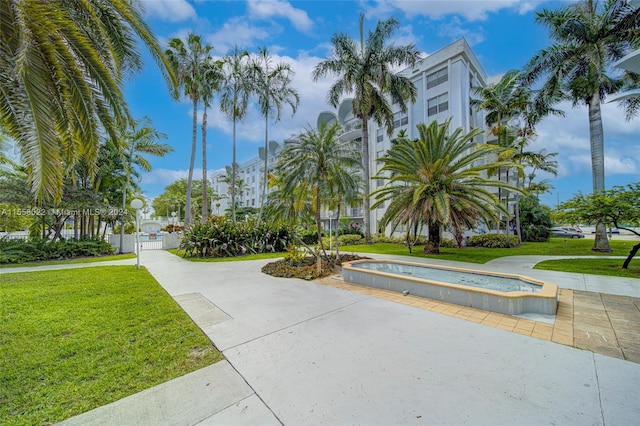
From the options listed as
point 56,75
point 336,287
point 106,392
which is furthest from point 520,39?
point 106,392

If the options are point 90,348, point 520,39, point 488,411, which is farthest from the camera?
point 520,39

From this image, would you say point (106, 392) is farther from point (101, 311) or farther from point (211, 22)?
point (211, 22)

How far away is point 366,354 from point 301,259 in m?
7.20

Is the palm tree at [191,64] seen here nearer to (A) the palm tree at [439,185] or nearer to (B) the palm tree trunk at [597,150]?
(A) the palm tree at [439,185]

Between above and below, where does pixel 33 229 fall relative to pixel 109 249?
above

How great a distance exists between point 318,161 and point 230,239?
319 inches

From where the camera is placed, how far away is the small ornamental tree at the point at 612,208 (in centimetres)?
736

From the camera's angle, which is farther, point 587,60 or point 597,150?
point 597,150

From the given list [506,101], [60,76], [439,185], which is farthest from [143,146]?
[506,101]

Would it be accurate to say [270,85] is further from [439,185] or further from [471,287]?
[471,287]

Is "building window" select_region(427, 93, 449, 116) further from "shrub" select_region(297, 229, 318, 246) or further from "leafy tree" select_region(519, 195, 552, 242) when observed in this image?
"shrub" select_region(297, 229, 318, 246)

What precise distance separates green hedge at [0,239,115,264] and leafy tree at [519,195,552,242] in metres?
33.0

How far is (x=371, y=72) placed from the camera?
16703 millimetres

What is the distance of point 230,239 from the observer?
1491 cm
